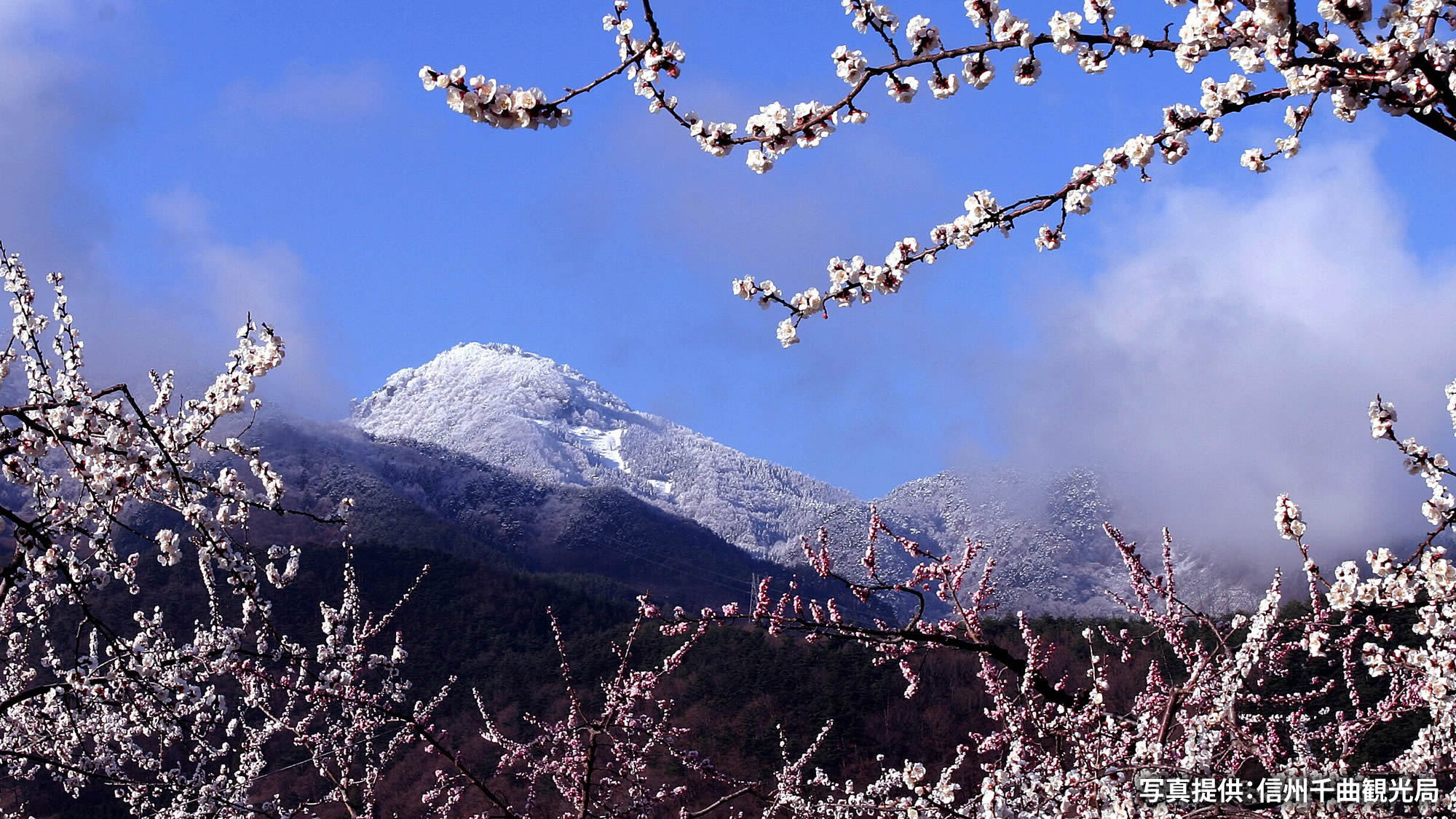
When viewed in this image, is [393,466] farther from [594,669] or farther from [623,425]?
[623,425]

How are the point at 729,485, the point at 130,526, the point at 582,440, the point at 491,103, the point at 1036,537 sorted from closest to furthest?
the point at 491,103, the point at 130,526, the point at 1036,537, the point at 729,485, the point at 582,440

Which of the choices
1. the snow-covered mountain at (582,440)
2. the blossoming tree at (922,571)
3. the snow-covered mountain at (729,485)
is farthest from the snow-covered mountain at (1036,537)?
the blossoming tree at (922,571)

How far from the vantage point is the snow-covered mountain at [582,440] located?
10200 centimetres

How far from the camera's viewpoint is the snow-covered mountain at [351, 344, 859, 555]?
335ft

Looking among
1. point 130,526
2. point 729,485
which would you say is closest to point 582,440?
point 729,485

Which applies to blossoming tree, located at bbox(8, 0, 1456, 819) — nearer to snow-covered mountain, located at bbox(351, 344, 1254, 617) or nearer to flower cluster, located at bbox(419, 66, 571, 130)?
flower cluster, located at bbox(419, 66, 571, 130)

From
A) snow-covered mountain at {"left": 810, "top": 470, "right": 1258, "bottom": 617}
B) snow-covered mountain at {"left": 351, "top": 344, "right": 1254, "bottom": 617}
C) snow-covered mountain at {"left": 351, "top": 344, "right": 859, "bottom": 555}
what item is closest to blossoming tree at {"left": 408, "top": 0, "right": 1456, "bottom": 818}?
snow-covered mountain at {"left": 351, "top": 344, "right": 1254, "bottom": 617}

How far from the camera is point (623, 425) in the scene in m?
133

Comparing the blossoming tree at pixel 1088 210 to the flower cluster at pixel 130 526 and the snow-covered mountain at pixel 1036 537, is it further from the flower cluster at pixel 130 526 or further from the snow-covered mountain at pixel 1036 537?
the snow-covered mountain at pixel 1036 537

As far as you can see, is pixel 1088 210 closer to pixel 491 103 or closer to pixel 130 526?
pixel 491 103

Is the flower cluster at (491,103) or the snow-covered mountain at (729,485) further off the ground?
the snow-covered mountain at (729,485)

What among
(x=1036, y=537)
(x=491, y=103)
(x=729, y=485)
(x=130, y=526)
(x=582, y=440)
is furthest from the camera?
(x=582, y=440)

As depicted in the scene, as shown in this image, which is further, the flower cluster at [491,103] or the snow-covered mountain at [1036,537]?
the snow-covered mountain at [1036,537]

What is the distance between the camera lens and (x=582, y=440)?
125 metres
